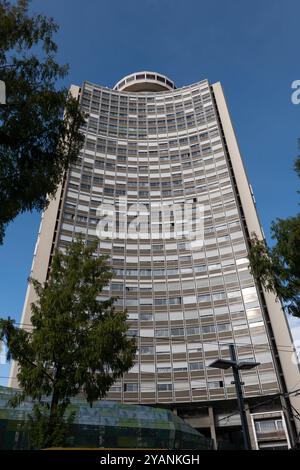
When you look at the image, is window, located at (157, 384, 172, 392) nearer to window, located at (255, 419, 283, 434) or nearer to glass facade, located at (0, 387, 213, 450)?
window, located at (255, 419, 283, 434)

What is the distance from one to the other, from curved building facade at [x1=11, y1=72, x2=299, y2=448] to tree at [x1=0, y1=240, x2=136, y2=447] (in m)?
22.7

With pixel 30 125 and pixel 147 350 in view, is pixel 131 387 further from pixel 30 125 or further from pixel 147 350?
pixel 30 125

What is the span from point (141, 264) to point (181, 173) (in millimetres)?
19352

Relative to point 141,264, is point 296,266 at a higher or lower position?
lower

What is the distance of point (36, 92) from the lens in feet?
31.4

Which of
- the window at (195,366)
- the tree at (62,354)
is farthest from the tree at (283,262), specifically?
the window at (195,366)

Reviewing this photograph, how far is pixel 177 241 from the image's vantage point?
57.3 m

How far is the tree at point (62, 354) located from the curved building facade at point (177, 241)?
894 inches

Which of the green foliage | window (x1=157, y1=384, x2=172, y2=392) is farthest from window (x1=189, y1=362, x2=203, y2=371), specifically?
the green foliage

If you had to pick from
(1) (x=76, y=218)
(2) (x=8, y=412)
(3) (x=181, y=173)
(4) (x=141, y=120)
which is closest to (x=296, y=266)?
(2) (x=8, y=412)

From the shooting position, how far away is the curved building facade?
146 feet

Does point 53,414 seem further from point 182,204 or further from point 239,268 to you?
point 182,204

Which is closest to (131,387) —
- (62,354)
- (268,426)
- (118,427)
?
(268,426)

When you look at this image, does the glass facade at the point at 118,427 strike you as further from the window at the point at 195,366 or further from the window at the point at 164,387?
the window at the point at 195,366
